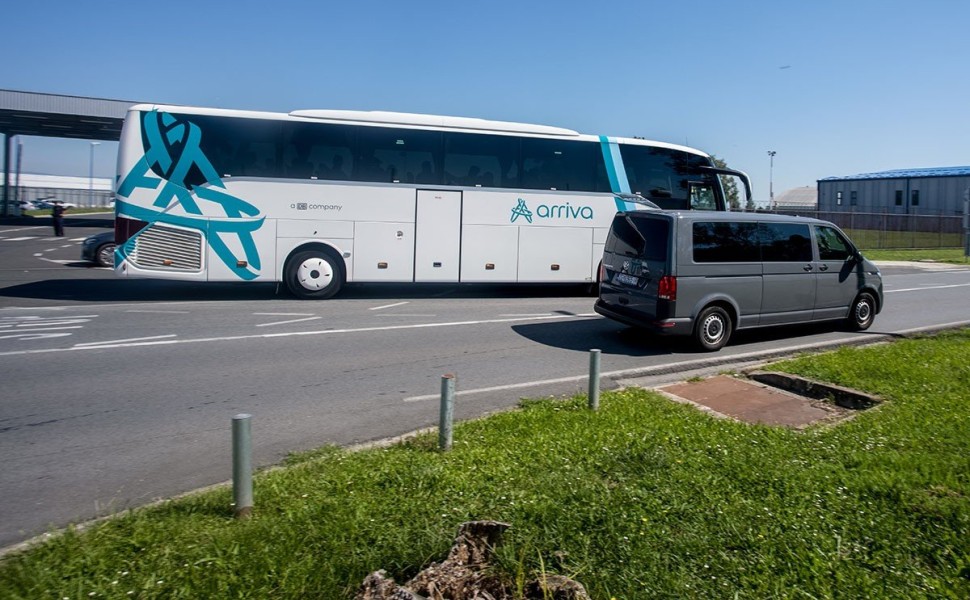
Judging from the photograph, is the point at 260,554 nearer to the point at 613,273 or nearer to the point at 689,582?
the point at 689,582

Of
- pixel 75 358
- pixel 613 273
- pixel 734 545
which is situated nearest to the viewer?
pixel 734 545

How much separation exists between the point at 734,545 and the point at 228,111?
1354 centimetres

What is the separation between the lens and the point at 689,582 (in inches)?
144

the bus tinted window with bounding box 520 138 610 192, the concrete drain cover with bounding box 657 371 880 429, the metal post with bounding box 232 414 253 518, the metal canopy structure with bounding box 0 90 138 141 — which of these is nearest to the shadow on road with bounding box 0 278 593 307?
the bus tinted window with bounding box 520 138 610 192

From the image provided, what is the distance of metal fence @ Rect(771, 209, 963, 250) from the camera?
41469 millimetres

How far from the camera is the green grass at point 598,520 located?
3.67 meters

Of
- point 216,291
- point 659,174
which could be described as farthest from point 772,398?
point 216,291

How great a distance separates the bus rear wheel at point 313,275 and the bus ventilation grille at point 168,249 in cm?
183

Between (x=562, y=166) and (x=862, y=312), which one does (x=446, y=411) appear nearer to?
(x=862, y=312)

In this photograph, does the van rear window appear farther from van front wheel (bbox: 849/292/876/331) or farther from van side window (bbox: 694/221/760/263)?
van front wheel (bbox: 849/292/876/331)

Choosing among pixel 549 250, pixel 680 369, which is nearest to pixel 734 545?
pixel 680 369

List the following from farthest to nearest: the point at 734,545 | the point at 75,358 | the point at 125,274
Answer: the point at 125,274 < the point at 75,358 < the point at 734,545

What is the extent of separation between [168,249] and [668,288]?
9.80m

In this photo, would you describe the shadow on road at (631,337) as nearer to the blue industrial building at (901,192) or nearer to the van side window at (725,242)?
the van side window at (725,242)
